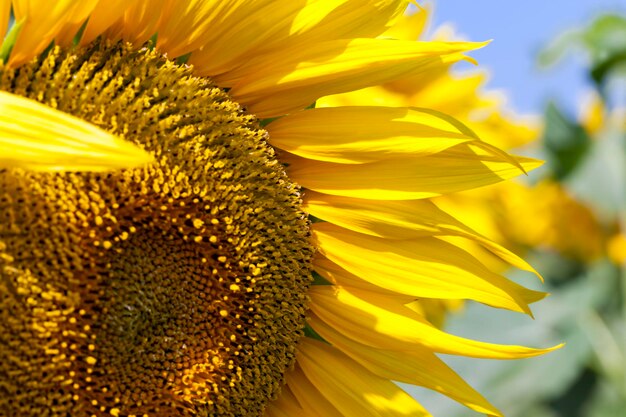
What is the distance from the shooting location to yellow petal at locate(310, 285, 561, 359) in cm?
190

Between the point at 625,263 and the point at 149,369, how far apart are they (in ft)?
17.3

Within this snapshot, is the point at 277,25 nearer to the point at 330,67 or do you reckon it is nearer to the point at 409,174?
the point at 330,67

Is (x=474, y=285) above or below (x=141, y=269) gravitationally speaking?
above

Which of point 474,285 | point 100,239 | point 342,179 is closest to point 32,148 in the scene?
point 100,239

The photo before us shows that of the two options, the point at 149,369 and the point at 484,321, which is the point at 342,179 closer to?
the point at 149,369

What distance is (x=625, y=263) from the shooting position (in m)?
6.39

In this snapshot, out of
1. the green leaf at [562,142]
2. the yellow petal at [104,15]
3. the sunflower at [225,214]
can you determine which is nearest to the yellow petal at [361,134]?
the sunflower at [225,214]

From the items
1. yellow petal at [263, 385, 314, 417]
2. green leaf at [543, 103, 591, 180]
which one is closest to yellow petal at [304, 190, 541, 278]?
yellow petal at [263, 385, 314, 417]

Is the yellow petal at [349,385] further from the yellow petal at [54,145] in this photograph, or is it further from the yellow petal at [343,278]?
the yellow petal at [54,145]

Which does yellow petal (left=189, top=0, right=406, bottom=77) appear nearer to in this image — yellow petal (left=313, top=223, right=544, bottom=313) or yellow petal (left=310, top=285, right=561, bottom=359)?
yellow petal (left=313, top=223, right=544, bottom=313)

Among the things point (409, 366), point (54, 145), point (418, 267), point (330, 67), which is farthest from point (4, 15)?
point (409, 366)

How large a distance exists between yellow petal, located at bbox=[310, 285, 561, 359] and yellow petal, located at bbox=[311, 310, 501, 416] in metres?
0.03

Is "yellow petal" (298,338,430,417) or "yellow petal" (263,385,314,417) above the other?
"yellow petal" (298,338,430,417)

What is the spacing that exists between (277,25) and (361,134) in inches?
10.8
